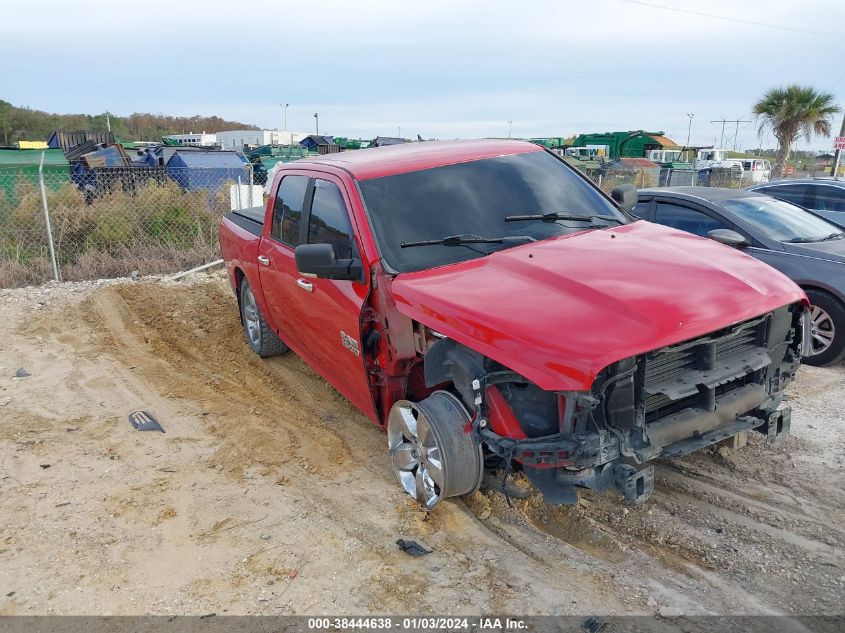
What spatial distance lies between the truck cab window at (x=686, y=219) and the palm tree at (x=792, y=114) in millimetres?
23176

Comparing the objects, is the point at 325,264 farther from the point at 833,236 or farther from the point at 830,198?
the point at 830,198

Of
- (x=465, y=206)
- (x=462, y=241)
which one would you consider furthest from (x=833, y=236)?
(x=462, y=241)

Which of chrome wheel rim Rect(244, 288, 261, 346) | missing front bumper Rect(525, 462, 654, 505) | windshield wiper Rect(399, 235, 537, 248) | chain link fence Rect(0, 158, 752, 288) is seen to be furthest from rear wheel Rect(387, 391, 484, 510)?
chain link fence Rect(0, 158, 752, 288)

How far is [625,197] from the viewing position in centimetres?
496

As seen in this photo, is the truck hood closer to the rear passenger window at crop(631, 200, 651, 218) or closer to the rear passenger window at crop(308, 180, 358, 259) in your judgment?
the rear passenger window at crop(308, 180, 358, 259)

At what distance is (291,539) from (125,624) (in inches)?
34.2

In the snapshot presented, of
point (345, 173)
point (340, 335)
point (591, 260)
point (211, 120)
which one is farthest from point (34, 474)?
point (211, 120)

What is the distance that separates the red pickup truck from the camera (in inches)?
113

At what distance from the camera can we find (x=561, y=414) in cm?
293

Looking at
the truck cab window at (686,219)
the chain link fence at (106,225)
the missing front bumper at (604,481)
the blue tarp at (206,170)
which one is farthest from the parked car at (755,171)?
the missing front bumper at (604,481)

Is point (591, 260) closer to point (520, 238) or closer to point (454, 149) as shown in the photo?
point (520, 238)

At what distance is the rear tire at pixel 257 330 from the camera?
6289mm

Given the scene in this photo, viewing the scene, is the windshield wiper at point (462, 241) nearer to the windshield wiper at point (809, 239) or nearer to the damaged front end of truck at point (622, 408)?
the damaged front end of truck at point (622, 408)

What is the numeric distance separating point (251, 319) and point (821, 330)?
542 centimetres
